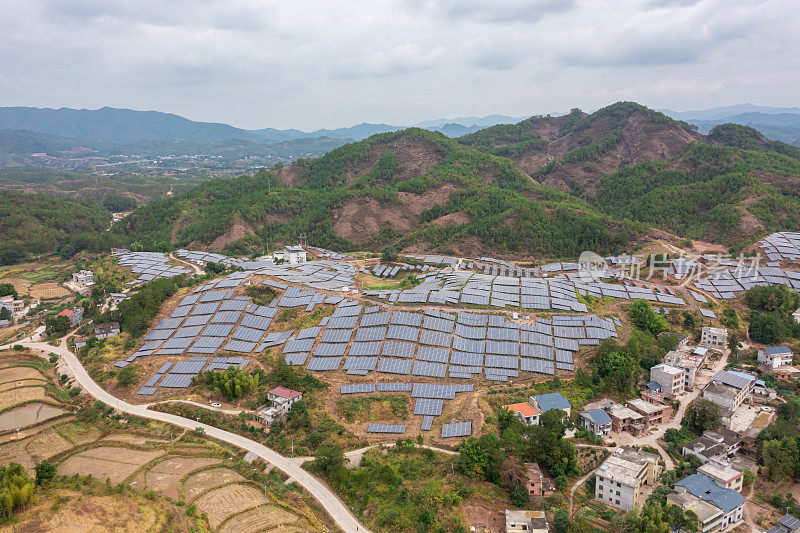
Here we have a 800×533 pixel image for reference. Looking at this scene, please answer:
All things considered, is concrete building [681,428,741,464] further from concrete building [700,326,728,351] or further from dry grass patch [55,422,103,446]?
dry grass patch [55,422,103,446]

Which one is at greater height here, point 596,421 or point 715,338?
point 715,338

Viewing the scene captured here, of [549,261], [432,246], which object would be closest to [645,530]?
[549,261]

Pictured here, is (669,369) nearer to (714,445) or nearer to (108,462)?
(714,445)

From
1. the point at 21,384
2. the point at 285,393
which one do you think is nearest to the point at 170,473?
the point at 285,393

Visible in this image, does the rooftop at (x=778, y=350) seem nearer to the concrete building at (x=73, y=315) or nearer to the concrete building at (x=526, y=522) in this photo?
the concrete building at (x=526, y=522)

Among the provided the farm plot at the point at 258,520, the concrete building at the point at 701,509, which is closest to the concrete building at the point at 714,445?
the concrete building at the point at 701,509

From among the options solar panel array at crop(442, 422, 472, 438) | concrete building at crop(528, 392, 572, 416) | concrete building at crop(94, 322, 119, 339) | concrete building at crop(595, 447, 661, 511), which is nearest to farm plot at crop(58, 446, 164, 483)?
concrete building at crop(94, 322, 119, 339)
